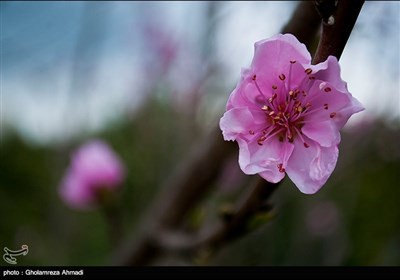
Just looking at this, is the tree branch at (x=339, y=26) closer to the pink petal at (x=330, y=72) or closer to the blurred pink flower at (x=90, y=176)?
the pink petal at (x=330, y=72)

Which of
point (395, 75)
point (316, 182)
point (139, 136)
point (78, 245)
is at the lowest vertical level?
point (78, 245)

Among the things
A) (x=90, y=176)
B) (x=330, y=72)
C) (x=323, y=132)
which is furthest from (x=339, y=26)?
(x=90, y=176)

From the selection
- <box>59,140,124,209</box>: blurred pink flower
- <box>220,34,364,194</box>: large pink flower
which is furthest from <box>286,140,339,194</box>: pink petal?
<box>59,140,124,209</box>: blurred pink flower

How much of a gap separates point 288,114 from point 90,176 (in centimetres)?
147

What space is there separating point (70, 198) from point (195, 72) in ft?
3.38

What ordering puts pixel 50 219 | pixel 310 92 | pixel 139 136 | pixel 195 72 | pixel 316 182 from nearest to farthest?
pixel 316 182 → pixel 310 92 → pixel 195 72 → pixel 50 219 → pixel 139 136

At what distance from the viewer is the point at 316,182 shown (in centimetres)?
73

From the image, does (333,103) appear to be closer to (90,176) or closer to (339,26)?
(339,26)

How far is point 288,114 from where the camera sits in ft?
2.91

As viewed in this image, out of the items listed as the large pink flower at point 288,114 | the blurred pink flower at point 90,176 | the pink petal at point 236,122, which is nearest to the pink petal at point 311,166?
the large pink flower at point 288,114

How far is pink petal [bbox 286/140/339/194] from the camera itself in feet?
2.40
